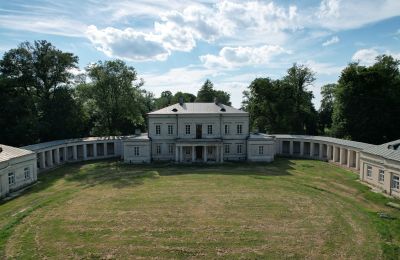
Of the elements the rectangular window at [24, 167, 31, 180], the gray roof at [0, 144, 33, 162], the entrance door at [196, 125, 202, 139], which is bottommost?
the rectangular window at [24, 167, 31, 180]

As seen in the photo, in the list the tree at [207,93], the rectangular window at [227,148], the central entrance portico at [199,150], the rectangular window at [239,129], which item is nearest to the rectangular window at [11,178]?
the central entrance portico at [199,150]

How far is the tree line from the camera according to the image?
1571 inches

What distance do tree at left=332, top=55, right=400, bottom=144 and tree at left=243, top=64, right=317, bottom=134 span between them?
34.8 feet

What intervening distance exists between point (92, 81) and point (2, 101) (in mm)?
13382

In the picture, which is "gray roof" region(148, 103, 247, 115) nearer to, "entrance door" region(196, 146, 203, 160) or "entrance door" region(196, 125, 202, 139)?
"entrance door" region(196, 125, 202, 139)

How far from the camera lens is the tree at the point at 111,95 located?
47.7 meters

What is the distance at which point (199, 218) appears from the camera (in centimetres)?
1978

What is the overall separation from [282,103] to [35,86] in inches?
1528

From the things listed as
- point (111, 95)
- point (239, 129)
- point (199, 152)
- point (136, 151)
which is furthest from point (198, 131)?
point (111, 95)

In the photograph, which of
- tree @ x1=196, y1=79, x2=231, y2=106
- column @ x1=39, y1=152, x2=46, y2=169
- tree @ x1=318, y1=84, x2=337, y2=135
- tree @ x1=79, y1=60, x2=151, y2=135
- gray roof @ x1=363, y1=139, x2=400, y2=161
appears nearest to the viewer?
gray roof @ x1=363, y1=139, x2=400, y2=161

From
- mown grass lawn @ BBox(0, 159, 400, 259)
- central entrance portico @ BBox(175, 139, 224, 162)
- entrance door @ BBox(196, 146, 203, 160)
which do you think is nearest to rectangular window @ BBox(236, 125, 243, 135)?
central entrance portico @ BBox(175, 139, 224, 162)

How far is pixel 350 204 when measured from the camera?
901 inches

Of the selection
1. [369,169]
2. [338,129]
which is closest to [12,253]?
[369,169]

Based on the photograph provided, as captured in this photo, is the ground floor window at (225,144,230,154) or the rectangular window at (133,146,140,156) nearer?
the rectangular window at (133,146,140,156)
